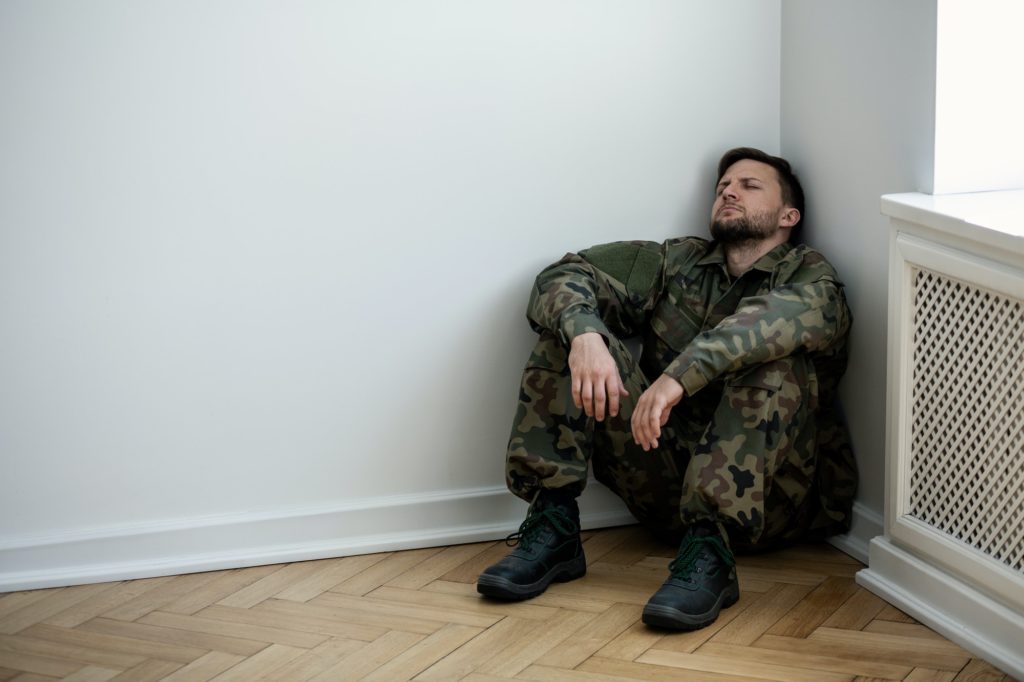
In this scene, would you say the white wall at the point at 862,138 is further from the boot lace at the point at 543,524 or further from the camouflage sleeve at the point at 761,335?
the boot lace at the point at 543,524

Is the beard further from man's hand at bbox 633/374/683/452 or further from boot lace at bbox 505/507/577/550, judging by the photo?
boot lace at bbox 505/507/577/550

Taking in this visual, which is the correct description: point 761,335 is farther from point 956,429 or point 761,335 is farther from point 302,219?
point 302,219

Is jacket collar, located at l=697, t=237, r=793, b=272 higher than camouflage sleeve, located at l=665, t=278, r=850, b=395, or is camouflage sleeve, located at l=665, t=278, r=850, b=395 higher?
jacket collar, located at l=697, t=237, r=793, b=272

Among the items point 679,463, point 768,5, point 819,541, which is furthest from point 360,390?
point 768,5

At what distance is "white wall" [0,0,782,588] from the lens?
2.36 m

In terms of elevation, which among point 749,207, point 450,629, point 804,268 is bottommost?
point 450,629

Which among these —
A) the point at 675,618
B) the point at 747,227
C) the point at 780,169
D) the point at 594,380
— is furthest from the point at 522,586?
the point at 780,169

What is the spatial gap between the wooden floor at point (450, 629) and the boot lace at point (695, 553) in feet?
0.35

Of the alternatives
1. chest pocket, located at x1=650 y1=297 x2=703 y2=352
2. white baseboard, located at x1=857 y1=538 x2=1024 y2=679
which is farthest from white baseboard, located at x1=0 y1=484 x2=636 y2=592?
white baseboard, located at x1=857 y1=538 x2=1024 y2=679

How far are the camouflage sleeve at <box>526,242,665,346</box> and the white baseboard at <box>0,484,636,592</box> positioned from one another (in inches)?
16.9

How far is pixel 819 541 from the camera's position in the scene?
101 inches

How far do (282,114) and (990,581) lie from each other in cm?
165

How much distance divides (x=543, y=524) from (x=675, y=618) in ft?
1.30

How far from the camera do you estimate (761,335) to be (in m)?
2.19
